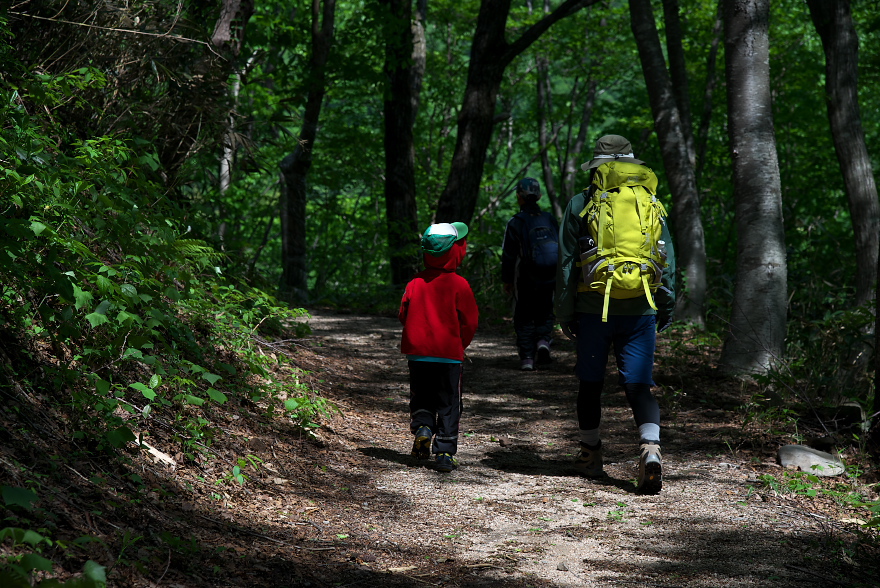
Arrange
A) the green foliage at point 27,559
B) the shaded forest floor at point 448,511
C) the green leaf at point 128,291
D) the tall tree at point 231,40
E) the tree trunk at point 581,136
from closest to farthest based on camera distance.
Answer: the green foliage at point 27,559 < the shaded forest floor at point 448,511 < the green leaf at point 128,291 < the tall tree at point 231,40 < the tree trunk at point 581,136

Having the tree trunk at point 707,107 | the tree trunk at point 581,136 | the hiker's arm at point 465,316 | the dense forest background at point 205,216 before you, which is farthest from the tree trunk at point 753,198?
the tree trunk at point 581,136

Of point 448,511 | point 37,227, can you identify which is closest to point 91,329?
point 37,227

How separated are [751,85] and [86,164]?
5.89 metres

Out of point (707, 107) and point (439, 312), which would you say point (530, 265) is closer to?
point (439, 312)

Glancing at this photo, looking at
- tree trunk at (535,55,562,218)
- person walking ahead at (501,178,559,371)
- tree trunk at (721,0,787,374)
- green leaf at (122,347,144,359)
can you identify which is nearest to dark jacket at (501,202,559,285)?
person walking ahead at (501,178,559,371)

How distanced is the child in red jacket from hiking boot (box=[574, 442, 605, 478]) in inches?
34.4

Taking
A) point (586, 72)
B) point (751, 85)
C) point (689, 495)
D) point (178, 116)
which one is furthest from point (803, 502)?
point (586, 72)

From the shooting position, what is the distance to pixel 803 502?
4496 mm

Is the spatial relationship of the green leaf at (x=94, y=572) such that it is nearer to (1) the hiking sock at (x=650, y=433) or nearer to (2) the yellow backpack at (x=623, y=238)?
(2) the yellow backpack at (x=623, y=238)

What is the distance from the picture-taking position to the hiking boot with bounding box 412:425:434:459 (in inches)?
205

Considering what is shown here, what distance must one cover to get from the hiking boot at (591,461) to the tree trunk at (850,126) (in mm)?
5109

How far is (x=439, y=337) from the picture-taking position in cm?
511

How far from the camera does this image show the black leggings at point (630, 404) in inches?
185

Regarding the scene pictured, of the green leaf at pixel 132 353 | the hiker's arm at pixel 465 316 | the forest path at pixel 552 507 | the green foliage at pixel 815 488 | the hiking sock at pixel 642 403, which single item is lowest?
the forest path at pixel 552 507
